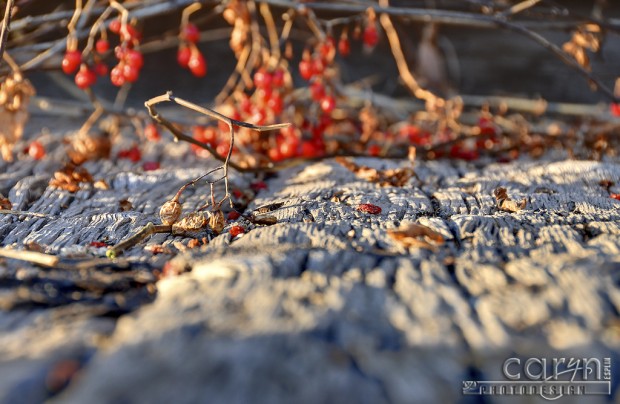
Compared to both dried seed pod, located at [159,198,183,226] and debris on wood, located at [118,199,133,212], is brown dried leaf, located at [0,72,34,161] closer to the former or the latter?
debris on wood, located at [118,199,133,212]

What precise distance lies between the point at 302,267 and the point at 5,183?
4.67 feet

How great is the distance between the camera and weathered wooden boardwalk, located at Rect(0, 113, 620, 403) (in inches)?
36.2

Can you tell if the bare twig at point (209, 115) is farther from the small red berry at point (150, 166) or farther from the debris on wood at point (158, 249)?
the small red berry at point (150, 166)

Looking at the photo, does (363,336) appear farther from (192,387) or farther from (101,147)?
(101,147)

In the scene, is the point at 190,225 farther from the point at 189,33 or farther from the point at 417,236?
the point at 189,33

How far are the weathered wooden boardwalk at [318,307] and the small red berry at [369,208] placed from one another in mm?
34

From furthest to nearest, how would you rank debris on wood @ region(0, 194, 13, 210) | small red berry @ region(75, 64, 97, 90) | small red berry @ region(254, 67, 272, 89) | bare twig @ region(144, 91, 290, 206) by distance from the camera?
small red berry @ region(254, 67, 272, 89), small red berry @ region(75, 64, 97, 90), debris on wood @ region(0, 194, 13, 210), bare twig @ region(144, 91, 290, 206)

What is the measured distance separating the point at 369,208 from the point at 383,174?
46 cm

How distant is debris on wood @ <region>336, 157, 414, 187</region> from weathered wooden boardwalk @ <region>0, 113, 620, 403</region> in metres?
0.29

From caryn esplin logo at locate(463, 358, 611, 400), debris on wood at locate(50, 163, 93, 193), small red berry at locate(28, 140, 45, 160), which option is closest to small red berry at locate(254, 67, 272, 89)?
debris on wood at locate(50, 163, 93, 193)

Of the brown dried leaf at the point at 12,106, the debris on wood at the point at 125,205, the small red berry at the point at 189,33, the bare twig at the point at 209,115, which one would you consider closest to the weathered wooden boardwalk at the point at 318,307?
the debris on wood at the point at 125,205

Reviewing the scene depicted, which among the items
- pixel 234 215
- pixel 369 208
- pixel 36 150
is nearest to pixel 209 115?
pixel 234 215

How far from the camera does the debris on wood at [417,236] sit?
1.38 metres

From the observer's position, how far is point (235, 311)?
106cm
